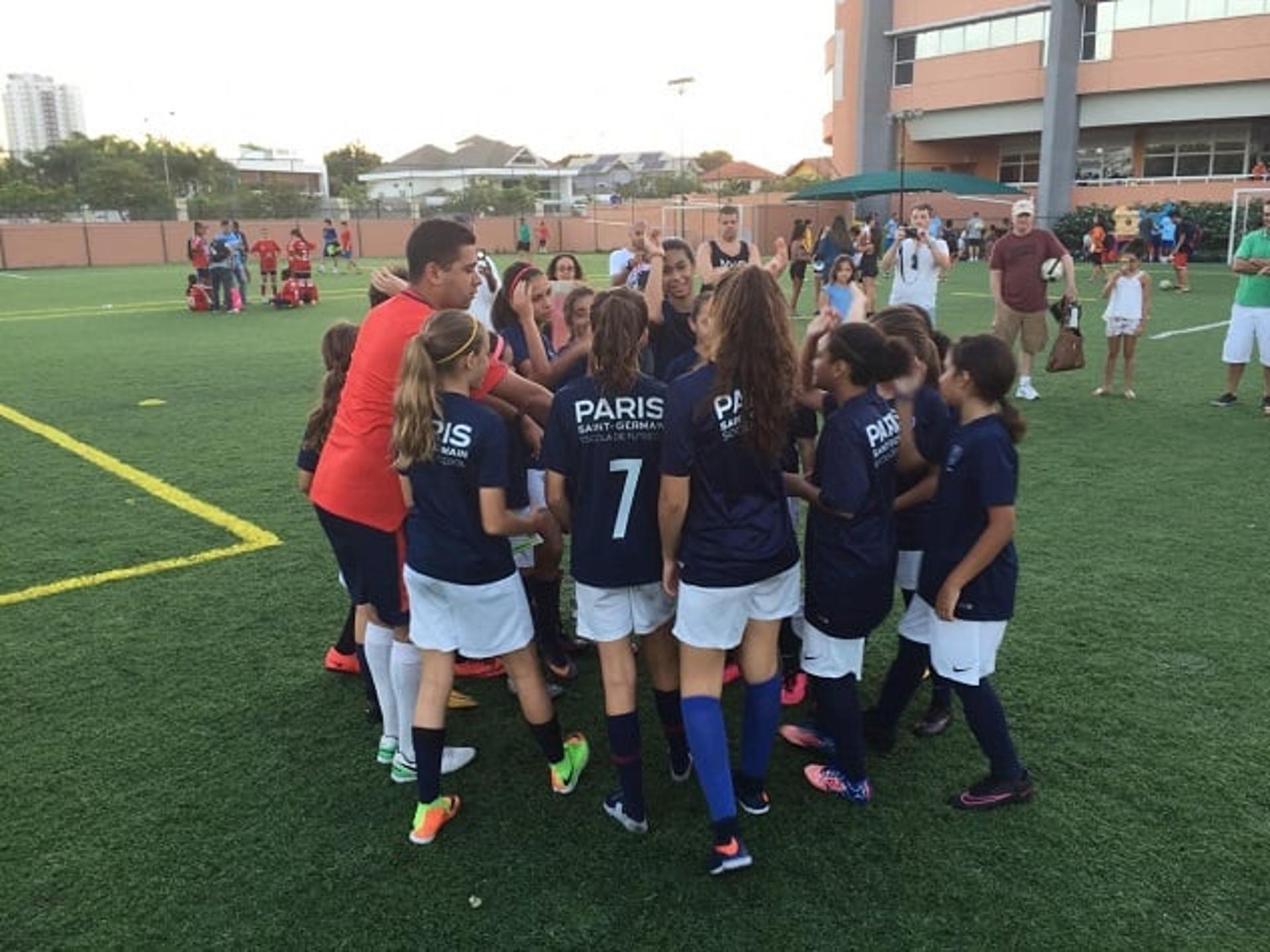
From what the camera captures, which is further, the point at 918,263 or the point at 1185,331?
the point at 1185,331

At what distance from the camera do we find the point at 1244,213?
30016 millimetres

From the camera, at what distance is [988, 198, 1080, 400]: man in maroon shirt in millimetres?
9281

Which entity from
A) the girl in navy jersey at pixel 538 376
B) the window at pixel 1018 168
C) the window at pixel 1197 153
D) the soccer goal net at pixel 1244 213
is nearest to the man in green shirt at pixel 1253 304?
the girl in navy jersey at pixel 538 376

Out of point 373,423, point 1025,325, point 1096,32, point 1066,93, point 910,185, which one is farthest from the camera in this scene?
point 1066,93

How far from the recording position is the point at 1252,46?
33500 mm

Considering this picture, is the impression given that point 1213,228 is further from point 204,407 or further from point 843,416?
point 843,416

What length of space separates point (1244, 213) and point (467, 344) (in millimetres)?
34006

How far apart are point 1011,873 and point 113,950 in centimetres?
262

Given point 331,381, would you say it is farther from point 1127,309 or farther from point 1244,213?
point 1244,213

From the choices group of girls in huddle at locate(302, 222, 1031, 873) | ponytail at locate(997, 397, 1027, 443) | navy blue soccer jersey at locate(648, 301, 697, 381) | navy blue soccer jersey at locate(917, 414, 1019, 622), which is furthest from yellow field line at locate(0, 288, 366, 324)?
ponytail at locate(997, 397, 1027, 443)

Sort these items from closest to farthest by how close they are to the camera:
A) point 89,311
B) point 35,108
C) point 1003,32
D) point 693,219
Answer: point 89,311
point 1003,32
point 693,219
point 35,108

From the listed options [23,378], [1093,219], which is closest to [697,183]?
[1093,219]

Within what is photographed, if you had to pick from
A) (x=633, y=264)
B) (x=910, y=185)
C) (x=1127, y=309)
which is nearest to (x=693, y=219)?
(x=910, y=185)

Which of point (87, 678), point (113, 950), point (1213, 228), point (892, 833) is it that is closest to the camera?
point (113, 950)
